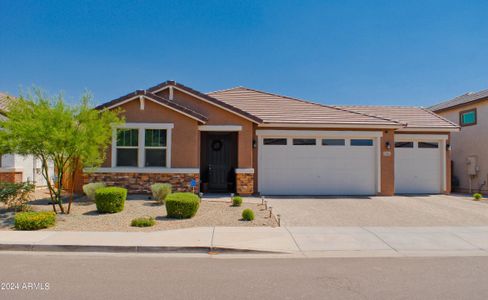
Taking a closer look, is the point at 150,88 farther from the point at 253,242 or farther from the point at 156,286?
the point at 156,286

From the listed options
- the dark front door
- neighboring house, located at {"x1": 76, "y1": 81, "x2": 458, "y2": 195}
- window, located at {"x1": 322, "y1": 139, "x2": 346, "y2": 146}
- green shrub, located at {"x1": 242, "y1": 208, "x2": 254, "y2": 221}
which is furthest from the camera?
the dark front door

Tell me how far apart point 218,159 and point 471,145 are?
1446 cm

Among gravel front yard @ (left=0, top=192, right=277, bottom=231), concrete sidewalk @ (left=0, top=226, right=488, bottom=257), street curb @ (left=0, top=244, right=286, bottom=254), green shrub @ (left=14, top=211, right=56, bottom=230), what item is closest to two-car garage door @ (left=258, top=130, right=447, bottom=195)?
gravel front yard @ (left=0, top=192, right=277, bottom=231)

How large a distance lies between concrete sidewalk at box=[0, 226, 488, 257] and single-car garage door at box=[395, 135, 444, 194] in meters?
7.45

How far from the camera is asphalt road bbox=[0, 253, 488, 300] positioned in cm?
459

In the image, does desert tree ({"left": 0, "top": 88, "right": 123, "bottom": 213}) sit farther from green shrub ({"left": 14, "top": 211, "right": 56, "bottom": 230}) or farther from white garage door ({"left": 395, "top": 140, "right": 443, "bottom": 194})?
white garage door ({"left": 395, "top": 140, "right": 443, "bottom": 194})

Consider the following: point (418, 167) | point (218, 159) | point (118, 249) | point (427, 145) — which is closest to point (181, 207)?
point (118, 249)

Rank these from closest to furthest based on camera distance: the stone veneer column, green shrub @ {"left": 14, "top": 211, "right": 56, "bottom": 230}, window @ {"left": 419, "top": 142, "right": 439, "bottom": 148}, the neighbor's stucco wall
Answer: green shrub @ {"left": 14, "top": 211, "right": 56, "bottom": 230} < the stone veneer column < window @ {"left": 419, "top": 142, "right": 439, "bottom": 148} < the neighbor's stucco wall

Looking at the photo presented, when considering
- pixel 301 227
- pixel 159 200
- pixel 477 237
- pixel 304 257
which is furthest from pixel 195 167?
pixel 477 237

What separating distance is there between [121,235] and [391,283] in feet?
19.0

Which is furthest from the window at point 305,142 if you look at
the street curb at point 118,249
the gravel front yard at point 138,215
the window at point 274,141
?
the street curb at point 118,249

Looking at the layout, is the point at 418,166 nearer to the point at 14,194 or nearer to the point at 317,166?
the point at 317,166

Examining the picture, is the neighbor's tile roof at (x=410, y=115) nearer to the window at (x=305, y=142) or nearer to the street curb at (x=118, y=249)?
the window at (x=305, y=142)

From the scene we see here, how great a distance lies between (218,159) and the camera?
50.6ft
